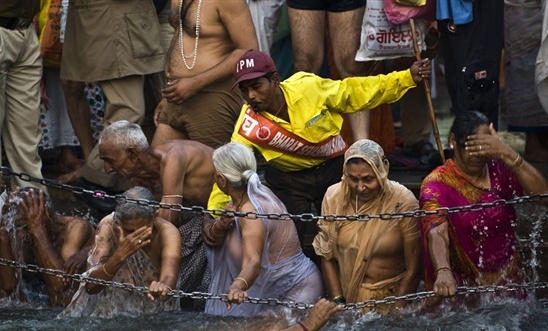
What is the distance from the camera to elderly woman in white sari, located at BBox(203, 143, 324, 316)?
9.80m

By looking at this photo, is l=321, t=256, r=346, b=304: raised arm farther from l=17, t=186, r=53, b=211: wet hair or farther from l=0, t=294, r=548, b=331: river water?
l=17, t=186, r=53, b=211: wet hair

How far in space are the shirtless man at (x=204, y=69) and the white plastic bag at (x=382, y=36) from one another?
0.78m

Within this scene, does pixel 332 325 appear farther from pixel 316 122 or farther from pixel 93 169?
pixel 93 169

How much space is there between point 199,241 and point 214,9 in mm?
1494

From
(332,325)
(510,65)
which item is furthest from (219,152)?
(510,65)

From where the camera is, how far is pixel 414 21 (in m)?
11.0

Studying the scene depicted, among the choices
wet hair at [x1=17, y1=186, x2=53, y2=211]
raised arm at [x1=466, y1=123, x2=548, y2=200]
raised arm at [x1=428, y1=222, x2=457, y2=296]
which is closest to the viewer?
raised arm at [x1=428, y1=222, x2=457, y2=296]

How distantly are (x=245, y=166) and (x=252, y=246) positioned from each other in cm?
47

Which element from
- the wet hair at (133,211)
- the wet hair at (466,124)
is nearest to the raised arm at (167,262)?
the wet hair at (133,211)

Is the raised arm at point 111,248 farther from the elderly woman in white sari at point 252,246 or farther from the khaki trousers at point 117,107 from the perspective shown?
the khaki trousers at point 117,107

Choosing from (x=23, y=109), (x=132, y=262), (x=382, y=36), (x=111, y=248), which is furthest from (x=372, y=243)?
(x=23, y=109)

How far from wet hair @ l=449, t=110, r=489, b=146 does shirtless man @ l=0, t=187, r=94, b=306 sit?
254cm

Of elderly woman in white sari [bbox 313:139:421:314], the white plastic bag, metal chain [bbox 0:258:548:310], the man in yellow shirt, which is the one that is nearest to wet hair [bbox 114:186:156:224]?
metal chain [bbox 0:258:548:310]

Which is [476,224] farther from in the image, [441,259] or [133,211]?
[133,211]
